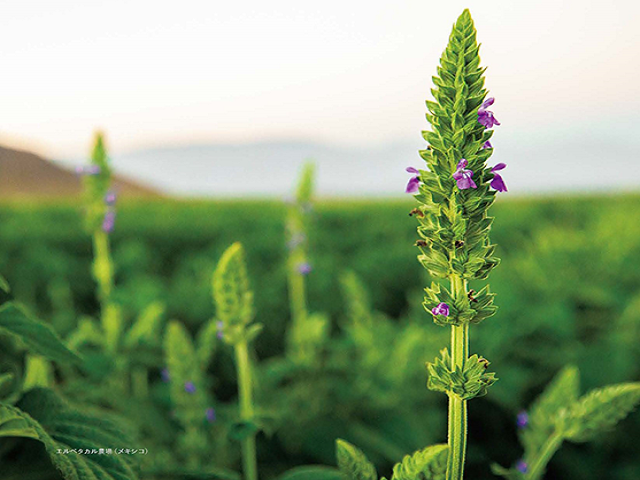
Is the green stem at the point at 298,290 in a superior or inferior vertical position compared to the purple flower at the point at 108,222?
inferior

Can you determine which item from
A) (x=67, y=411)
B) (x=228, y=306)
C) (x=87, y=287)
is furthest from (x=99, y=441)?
(x=87, y=287)

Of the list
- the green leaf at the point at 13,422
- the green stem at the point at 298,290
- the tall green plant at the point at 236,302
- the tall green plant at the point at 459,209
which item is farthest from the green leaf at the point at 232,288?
the green stem at the point at 298,290

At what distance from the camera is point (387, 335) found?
4109 mm

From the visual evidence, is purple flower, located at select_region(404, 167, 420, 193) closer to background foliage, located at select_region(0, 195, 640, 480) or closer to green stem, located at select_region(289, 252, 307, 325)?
background foliage, located at select_region(0, 195, 640, 480)

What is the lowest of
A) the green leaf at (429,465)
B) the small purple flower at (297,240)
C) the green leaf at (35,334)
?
the green leaf at (429,465)

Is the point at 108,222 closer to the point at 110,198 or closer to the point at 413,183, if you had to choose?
the point at 110,198

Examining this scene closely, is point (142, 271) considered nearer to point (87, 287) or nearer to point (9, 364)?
point (87, 287)

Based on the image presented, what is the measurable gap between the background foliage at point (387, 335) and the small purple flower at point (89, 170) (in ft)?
2.68

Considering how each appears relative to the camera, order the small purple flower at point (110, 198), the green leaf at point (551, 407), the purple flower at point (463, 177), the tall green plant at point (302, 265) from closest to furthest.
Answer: the purple flower at point (463, 177) < the green leaf at point (551, 407) < the small purple flower at point (110, 198) < the tall green plant at point (302, 265)

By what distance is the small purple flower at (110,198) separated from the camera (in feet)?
11.0

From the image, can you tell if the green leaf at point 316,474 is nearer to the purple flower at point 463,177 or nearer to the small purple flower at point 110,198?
the purple flower at point 463,177

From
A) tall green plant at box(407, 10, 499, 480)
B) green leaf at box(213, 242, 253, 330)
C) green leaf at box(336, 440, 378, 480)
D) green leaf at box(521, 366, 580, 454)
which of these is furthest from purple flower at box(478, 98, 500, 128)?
green leaf at box(521, 366, 580, 454)

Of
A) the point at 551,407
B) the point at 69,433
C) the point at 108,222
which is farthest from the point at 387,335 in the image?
the point at 69,433

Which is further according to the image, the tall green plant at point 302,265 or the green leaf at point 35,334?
the tall green plant at point 302,265
